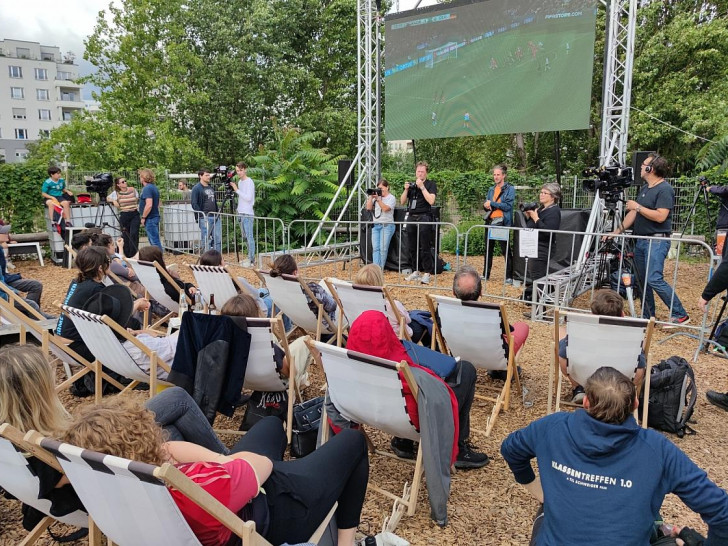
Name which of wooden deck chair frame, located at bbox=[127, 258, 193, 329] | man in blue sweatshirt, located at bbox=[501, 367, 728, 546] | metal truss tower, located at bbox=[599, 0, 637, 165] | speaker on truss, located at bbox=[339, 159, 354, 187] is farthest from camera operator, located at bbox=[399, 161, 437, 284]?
man in blue sweatshirt, located at bbox=[501, 367, 728, 546]

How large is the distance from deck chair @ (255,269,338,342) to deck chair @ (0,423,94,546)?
262 centimetres

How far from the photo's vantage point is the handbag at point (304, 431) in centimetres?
331

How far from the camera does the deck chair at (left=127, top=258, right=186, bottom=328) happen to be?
538 cm

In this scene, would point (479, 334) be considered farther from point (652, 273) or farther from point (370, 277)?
point (652, 273)

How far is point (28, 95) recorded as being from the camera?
61375mm

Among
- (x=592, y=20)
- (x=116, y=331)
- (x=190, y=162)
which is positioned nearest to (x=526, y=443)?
(x=116, y=331)

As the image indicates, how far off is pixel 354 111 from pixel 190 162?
5.98 meters

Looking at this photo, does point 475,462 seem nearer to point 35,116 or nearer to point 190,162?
point 190,162

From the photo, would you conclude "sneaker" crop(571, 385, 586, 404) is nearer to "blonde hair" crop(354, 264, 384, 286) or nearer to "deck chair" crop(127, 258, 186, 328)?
"blonde hair" crop(354, 264, 384, 286)

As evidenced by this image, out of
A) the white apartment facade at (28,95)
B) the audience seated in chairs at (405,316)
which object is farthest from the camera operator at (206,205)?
the white apartment facade at (28,95)

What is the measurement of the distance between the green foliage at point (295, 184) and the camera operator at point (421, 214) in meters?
3.77

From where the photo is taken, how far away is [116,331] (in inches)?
135

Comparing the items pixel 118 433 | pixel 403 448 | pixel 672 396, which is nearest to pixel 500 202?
pixel 672 396

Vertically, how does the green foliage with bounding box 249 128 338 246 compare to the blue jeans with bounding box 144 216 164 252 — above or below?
above
